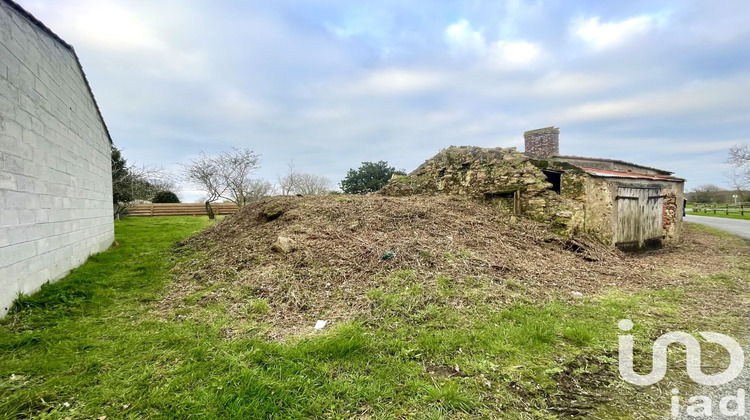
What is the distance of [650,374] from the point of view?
2256 mm

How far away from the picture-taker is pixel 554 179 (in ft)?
24.1

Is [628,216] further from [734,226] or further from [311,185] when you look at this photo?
[311,185]

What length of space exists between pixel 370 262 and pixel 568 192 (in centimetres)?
522

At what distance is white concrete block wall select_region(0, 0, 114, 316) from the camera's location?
11.1 feet

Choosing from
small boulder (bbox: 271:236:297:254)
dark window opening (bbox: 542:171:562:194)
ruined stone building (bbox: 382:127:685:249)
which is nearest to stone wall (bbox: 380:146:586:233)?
ruined stone building (bbox: 382:127:685:249)

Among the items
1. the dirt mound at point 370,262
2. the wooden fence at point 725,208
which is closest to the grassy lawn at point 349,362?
the dirt mound at point 370,262

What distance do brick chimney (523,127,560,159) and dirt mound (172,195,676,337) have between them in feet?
28.7

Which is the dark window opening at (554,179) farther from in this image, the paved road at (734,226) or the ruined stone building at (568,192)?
the paved road at (734,226)

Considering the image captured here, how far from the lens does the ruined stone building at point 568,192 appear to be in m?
6.64

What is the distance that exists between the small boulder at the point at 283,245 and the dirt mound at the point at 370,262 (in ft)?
0.07

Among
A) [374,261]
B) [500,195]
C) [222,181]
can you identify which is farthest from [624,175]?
[222,181]

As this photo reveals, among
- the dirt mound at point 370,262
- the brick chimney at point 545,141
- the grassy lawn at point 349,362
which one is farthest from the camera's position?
the brick chimney at point 545,141

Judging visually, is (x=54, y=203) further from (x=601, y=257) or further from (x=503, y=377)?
(x=601, y=257)

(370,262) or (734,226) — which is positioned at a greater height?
(370,262)
